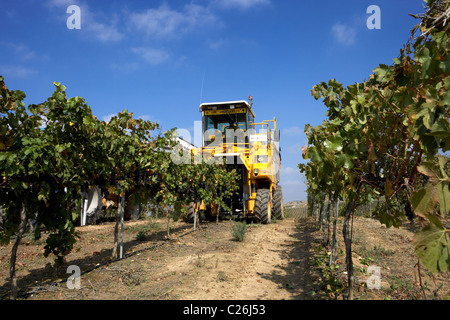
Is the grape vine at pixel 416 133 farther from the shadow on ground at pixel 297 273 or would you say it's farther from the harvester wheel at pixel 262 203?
the harvester wheel at pixel 262 203

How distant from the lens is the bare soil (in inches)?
174

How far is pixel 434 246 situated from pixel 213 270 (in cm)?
463

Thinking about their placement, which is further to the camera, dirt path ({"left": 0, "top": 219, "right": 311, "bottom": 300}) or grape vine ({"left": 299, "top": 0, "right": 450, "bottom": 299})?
dirt path ({"left": 0, "top": 219, "right": 311, "bottom": 300})

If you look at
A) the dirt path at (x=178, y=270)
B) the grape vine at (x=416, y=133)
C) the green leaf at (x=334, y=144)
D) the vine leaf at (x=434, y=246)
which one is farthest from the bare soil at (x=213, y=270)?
the vine leaf at (x=434, y=246)

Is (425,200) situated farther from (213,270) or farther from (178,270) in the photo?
(178,270)

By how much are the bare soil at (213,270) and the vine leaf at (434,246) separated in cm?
148

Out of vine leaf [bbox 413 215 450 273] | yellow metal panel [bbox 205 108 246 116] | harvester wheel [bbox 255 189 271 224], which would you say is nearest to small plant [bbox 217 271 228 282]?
vine leaf [bbox 413 215 450 273]

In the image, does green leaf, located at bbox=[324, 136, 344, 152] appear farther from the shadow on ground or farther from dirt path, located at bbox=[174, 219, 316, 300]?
dirt path, located at bbox=[174, 219, 316, 300]

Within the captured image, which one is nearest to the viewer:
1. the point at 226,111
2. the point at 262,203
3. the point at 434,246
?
the point at 434,246

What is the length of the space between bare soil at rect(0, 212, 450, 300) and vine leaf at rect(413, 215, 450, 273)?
4.87 feet

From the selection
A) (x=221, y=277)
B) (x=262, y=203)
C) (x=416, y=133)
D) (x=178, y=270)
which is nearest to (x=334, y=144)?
(x=416, y=133)

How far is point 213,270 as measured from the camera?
18.3 feet

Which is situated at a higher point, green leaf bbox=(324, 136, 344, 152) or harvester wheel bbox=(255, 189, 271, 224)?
green leaf bbox=(324, 136, 344, 152)
